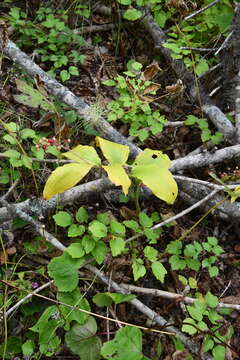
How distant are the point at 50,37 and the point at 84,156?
173 centimetres

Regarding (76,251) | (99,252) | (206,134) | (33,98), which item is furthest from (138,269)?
(33,98)

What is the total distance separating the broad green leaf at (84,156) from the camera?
150cm

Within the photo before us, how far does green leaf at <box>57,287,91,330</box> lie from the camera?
5.13ft

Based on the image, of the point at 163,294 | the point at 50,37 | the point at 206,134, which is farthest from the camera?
the point at 50,37

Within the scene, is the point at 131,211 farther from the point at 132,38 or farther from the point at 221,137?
the point at 132,38

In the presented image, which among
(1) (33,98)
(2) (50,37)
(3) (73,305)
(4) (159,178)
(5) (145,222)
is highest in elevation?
(2) (50,37)

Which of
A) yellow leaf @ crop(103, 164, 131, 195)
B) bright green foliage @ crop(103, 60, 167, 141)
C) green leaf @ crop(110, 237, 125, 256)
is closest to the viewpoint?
yellow leaf @ crop(103, 164, 131, 195)

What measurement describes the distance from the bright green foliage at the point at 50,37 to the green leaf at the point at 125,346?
1959 mm

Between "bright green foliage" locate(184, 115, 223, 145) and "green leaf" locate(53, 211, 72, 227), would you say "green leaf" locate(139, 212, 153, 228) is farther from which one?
"bright green foliage" locate(184, 115, 223, 145)

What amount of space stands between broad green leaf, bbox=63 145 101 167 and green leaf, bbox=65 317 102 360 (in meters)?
0.74

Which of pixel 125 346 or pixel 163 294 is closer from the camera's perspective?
pixel 125 346

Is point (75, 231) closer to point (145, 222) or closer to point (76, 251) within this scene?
point (76, 251)

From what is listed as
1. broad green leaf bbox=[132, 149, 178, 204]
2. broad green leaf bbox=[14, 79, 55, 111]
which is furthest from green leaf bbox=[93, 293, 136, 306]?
broad green leaf bbox=[14, 79, 55, 111]

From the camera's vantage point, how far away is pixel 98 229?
165cm
